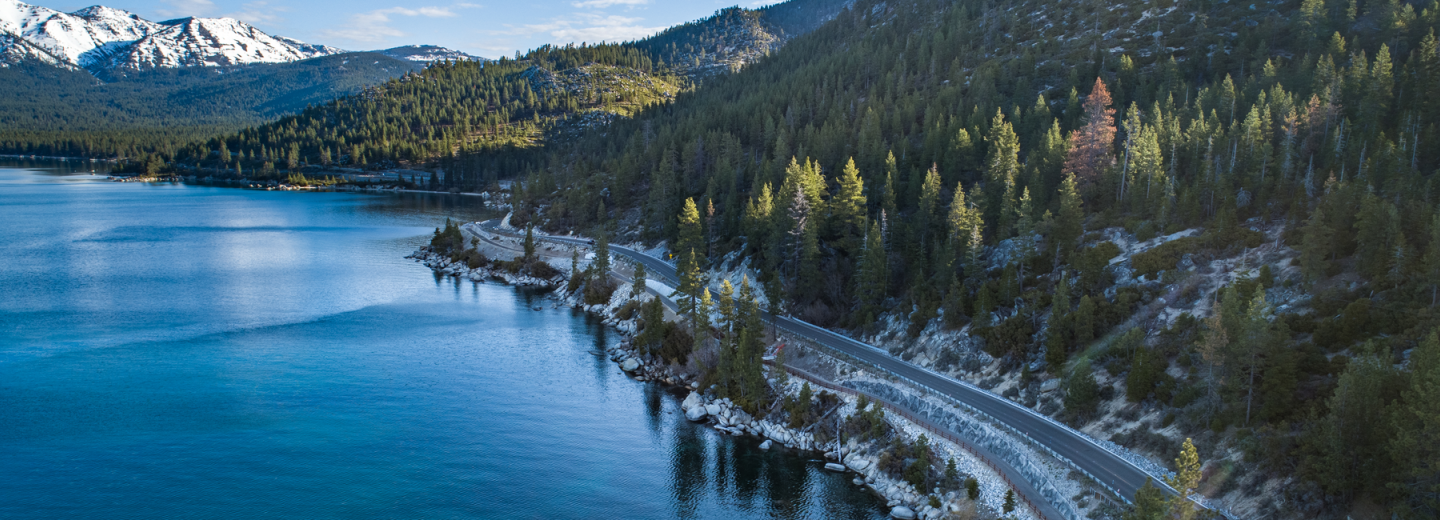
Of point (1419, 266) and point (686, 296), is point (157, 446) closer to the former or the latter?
point (686, 296)

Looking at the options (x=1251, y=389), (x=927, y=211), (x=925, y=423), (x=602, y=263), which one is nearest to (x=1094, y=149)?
(x=927, y=211)

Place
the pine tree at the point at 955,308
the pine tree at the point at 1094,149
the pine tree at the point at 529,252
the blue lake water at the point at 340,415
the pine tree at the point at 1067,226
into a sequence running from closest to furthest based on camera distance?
the blue lake water at the point at 340,415, the pine tree at the point at 955,308, the pine tree at the point at 1067,226, the pine tree at the point at 1094,149, the pine tree at the point at 529,252

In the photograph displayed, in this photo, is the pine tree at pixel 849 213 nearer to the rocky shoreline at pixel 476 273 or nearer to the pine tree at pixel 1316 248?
the pine tree at pixel 1316 248

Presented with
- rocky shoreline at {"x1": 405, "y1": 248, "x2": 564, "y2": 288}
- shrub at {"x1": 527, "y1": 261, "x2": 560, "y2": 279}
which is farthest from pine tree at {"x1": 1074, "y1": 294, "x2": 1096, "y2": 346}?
shrub at {"x1": 527, "y1": 261, "x2": 560, "y2": 279}

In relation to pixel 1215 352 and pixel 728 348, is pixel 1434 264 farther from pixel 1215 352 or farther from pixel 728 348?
pixel 728 348

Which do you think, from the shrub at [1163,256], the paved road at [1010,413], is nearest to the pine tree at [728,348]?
the paved road at [1010,413]

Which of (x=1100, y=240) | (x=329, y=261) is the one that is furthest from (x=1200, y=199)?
(x=329, y=261)

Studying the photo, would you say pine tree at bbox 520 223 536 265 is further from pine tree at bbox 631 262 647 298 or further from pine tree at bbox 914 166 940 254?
pine tree at bbox 914 166 940 254
